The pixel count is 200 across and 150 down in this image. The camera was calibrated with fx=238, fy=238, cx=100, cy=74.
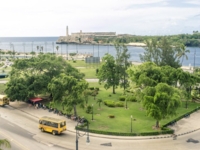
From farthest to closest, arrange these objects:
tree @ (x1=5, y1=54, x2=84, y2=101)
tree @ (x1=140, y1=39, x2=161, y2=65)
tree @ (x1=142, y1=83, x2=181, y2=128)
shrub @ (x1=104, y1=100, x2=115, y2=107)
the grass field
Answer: tree @ (x1=140, y1=39, x2=161, y2=65) < shrub @ (x1=104, y1=100, x2=115, y2=107) < tree @ (x1=5, y1=54, x2=84, y2=101) < the grass field < tree @ (x1=142, y1=83, x2=181, y2=128)

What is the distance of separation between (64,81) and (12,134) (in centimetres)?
1208

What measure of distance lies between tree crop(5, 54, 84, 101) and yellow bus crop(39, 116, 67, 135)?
13.0 metres

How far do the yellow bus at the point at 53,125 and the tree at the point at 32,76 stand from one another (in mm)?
13002

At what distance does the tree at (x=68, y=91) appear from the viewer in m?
40.0

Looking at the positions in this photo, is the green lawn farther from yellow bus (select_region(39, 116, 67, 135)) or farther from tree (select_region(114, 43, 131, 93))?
tree (select_region(114, 43, 131, 93))

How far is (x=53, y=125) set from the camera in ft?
118

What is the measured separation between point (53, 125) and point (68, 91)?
7691 mm

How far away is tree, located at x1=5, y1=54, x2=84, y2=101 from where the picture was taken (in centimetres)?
4831

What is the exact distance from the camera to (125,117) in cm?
4353

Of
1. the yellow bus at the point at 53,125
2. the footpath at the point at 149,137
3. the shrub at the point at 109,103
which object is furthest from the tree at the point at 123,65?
the yellow bus at the point at 53,125

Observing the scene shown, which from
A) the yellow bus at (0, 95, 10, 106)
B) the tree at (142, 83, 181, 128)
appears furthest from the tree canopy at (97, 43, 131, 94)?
the yellow bus at (0, 95, 10, 106)

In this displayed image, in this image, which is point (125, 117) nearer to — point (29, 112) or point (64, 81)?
point (64, 81)

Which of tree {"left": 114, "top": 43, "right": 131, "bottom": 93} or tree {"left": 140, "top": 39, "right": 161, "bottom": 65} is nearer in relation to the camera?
tree {"left": 114, "top": 43, "right": 131, "bottom": 93}

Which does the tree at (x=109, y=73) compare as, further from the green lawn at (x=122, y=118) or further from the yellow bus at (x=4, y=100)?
the yellow bus at (x=4, y=100)
